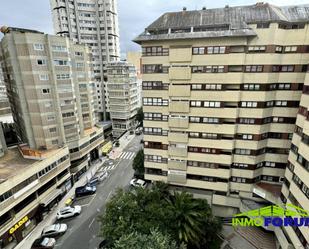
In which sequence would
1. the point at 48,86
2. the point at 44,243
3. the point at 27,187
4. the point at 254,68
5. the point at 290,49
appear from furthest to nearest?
the point at 48,86
the point at 27,187
the point at 44,243
the point at 254,68
the point at 290,49

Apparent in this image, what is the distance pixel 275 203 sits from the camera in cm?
2591

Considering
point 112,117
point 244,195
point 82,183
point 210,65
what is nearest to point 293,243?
point 244,195

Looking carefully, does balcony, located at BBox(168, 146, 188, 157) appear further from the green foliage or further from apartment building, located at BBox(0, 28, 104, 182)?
apartment building, located at BBox(0, 28, 104, 182)

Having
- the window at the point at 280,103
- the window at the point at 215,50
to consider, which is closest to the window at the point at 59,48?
the window at the point at 215,50

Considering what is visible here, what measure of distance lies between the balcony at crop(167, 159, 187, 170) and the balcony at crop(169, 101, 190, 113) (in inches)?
318

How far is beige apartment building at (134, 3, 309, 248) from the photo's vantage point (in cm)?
2348

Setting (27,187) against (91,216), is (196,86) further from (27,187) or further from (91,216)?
(27,187)

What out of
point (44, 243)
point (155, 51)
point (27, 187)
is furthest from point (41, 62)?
point (44, 243)

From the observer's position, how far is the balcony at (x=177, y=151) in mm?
28969

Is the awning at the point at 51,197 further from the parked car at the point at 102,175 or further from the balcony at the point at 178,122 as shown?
the balcony at the point at 178,122

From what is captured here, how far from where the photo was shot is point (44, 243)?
26797mm

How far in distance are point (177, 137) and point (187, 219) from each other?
11.1 metres

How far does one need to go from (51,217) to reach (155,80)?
2902cm

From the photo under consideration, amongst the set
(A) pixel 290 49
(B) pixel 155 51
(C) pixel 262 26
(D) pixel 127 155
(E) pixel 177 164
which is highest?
(C) pixel 262 26
